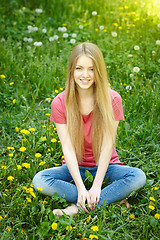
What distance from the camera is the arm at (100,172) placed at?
2.04 meters

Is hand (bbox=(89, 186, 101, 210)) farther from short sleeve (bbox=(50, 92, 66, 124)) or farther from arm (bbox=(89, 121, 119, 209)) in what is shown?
short sleeve (bbox=(50, 92, 66, 124))

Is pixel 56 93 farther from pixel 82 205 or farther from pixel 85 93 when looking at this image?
pixel 82 205

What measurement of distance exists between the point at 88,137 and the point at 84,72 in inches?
17.1

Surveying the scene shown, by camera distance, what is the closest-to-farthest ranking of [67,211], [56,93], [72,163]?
[67,211]
[72,163]
[56,93]

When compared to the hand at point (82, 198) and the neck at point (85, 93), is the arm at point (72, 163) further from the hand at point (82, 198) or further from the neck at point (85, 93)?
the neck at point (85, 93)

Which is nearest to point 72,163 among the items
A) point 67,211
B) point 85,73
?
point 67,211

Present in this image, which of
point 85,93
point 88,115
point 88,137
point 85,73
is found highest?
point 85,73

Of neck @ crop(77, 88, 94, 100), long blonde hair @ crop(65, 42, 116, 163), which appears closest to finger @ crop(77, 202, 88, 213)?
long blonde hair @ crop(65, 42, 116, 163)

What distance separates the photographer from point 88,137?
2.21 m

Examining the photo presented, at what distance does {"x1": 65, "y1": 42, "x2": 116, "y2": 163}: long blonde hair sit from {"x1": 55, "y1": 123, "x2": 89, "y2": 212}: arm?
0.04 m

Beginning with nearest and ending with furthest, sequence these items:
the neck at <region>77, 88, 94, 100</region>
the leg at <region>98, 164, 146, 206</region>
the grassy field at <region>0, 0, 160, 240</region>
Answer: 1. the grassy field at <region>0, 0, 160, 240</region>
2. the leg at <region>98, 164, 146, 206</region>
3. the neck at <region>77, 88, 94, 100</region>

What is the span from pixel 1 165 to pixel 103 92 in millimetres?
895

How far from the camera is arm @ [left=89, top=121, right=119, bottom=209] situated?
2.04m

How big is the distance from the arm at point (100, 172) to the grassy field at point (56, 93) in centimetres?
9
